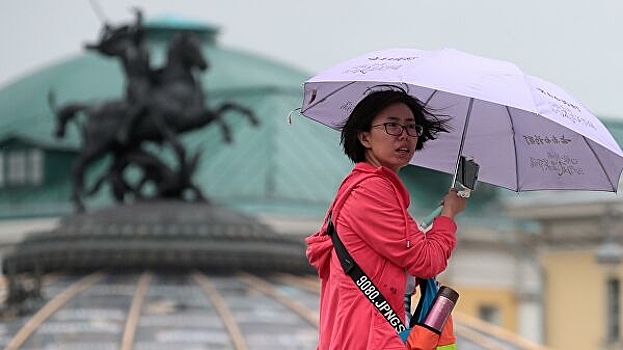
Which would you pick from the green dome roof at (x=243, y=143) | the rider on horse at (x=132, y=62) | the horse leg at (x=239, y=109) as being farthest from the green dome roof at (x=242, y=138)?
the horse leg at (x=239, y=109)

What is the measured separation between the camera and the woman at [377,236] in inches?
357

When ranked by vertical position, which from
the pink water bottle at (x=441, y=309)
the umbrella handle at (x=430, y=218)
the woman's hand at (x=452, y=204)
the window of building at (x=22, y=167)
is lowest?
the window of building at (x=22, y=167)

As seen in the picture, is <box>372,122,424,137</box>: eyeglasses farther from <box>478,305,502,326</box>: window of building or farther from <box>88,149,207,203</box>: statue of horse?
<box>478,305,502,326</box>: window of building

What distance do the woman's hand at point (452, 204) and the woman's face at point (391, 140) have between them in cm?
20

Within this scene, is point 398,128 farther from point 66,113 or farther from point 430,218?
point 66,113

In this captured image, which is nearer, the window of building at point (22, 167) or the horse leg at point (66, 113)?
the horse leg at point (66, 113)

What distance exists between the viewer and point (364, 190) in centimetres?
914

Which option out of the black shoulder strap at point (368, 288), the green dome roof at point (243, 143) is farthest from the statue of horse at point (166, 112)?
the black shoulder strap at point (368, 288)

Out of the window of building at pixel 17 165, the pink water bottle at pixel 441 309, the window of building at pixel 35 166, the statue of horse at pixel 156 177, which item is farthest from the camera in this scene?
the window of building at pixel 17 165

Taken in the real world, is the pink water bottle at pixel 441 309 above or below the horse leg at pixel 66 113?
above

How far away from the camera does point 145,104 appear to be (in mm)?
40875

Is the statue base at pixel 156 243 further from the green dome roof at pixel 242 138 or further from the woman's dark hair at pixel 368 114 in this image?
the woman's dark hair at pixel 368 114

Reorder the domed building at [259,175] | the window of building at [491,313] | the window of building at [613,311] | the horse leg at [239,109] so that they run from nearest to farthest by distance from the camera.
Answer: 1. the horse leg at [239,109]
2. the window of building at [613,311]
3. the domed building at [259,175]
4. the window of building at [491,313]

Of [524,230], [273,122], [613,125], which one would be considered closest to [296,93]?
[273,122]
